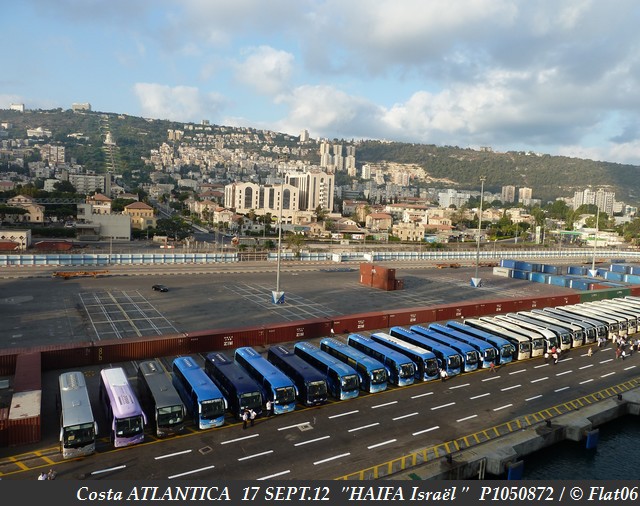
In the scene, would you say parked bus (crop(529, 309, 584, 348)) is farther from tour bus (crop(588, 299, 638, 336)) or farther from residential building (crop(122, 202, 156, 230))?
residential building (crop(122, 202, 156, 230))

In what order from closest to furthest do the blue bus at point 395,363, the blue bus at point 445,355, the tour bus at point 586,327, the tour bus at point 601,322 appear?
1. the blue bus at point 395,363
2. the blue bus at point 445,355
3. the tour bus at point 586,327
4. the tour bus at point 601,322

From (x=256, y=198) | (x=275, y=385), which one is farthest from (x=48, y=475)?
(x=256, y=198)

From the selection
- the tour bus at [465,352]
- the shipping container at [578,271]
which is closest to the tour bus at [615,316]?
the tour bus at [465,352]

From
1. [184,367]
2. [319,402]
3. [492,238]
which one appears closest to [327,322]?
[319,402]

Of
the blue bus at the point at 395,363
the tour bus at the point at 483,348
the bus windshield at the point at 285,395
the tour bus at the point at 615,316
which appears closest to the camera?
the bus windshield at the point at 285,395

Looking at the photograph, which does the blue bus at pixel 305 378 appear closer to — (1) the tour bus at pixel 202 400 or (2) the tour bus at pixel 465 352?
(1) the tour bus at pixel 202 400

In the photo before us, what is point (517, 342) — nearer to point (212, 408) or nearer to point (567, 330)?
point (567, 330)
